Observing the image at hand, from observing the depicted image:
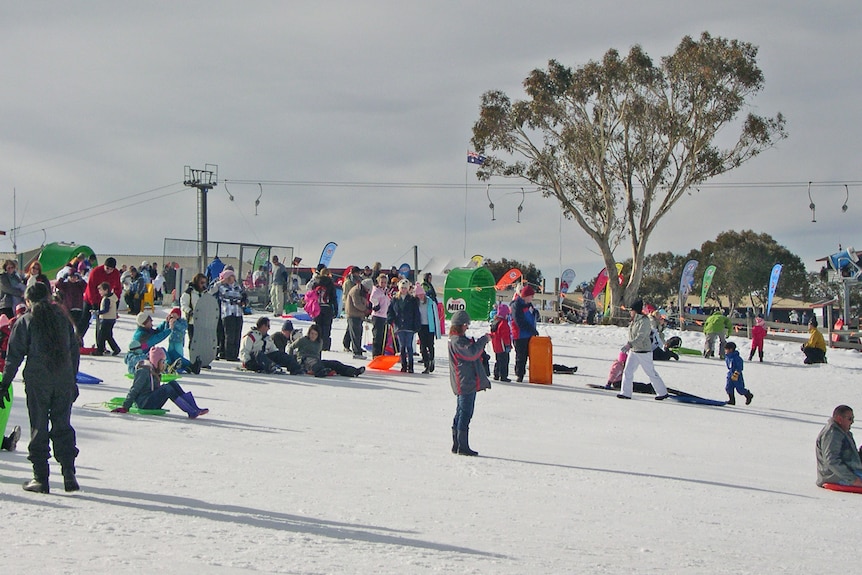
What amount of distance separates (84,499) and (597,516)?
381cm

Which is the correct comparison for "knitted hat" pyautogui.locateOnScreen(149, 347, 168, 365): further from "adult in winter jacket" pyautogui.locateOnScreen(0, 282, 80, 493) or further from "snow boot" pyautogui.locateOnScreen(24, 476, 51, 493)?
"snow boot" pyautogui.locateOnScreen(24, 476, 51, 493)

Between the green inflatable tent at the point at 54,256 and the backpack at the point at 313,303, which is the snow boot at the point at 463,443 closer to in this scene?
the backpack at the point at 313,303

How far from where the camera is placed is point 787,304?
96.8 metres

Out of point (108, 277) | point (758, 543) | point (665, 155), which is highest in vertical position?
point (665, 155)

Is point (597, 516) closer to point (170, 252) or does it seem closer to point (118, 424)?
point (118, 424)

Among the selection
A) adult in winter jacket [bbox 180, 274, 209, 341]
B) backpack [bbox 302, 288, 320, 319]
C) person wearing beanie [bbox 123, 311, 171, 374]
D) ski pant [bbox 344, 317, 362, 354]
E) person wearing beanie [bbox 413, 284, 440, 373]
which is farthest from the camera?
ski pant [bbox 344, 317, 362, 354]

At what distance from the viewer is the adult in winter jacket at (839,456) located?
1000 centimetres

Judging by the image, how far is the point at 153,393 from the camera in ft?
36.9

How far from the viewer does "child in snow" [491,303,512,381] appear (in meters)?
17.1

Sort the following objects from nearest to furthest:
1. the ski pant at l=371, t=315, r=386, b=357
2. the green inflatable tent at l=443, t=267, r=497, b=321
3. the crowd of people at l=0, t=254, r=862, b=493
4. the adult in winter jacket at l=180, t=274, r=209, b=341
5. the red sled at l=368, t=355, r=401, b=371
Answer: the crowd of people at l=0, t=254, r=862, b=493, the adult in winter jacket at l=180, t=274, r=209, b=341, the red sled at l=368, t=355, r=401, b=371, the ski pant at l=371, t=315, r=386, b=357, the green inflatable tent at l=443, t=267, r=497, b=321

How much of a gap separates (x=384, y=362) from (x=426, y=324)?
1130 millimetres

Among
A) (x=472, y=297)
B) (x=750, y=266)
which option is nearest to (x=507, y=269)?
(x=750, y=266)

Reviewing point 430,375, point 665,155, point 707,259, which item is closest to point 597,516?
point 430,375

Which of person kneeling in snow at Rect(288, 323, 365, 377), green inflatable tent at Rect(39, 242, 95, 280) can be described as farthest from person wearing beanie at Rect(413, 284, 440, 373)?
green inflatable tent at Rect(39, 242, 95, 280)
